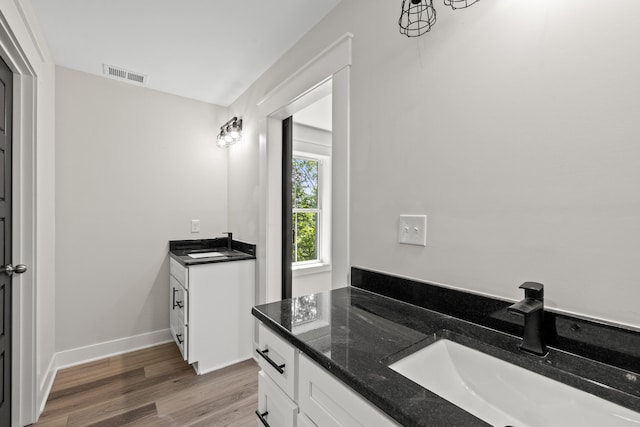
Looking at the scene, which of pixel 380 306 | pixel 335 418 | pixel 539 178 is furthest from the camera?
pixel 380 306

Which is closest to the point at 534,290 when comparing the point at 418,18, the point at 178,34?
the point at 418,18

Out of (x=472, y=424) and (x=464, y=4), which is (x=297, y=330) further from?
(x=464, y=4)

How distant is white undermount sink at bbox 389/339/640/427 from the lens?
0.62 meters

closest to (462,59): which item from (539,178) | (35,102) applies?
(539,178)

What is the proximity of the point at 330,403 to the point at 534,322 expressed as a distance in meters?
0.59

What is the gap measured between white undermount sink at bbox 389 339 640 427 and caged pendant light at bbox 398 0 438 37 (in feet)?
3.83

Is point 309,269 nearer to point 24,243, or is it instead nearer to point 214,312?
Answer: point 214,312

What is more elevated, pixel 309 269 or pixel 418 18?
pixel 418 18

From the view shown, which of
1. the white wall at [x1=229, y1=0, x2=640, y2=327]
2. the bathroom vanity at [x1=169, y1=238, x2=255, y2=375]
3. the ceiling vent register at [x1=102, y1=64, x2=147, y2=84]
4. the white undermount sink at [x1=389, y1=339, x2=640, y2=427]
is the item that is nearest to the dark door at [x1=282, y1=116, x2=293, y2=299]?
the bathroom vanity at [x1=169, y1=238, x2=255, y2=375]

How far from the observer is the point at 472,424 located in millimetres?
540

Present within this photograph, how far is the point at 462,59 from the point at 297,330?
3.63ft

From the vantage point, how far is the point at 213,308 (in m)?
2.31

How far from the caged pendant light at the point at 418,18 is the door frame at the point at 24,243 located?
6.64ft

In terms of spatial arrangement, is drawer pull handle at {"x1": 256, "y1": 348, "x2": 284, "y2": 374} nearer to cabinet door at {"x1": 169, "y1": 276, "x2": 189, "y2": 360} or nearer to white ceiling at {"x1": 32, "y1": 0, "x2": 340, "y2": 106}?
cabinet door at {"x1": 169, "y1": 276, "x2": 189, "y2": 360}
